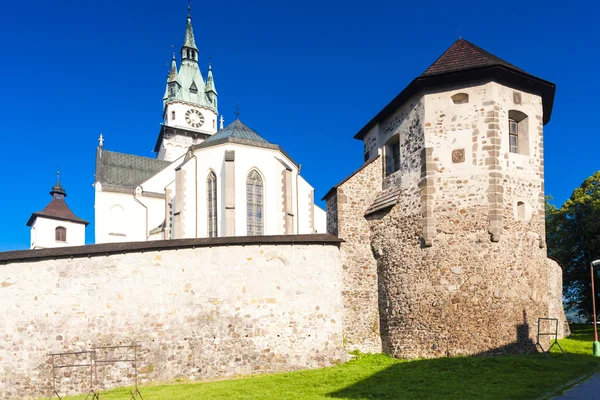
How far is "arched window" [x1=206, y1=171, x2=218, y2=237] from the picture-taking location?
2698 centimetres

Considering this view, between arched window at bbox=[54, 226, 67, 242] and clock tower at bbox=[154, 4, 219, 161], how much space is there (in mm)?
13289

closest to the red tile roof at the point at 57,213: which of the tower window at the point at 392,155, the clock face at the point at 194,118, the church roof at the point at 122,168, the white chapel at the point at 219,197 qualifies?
the church roof at the point at 122,168

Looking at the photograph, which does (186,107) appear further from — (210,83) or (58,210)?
(58,210)

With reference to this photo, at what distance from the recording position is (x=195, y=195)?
27438 millimetres

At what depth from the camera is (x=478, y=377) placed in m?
11.5

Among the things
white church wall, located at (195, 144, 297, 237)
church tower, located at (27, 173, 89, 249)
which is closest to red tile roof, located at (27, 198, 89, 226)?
church tower, located at (27, 173, 89, 249)

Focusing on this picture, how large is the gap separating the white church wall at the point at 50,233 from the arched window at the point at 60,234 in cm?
17

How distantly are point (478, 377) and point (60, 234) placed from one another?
136 feet

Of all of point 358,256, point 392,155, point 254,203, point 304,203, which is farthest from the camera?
point 304,203

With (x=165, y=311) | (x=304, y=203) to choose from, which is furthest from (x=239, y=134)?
(x=165, y=311)

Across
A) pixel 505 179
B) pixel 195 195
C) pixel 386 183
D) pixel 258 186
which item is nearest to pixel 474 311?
pixel 505 179

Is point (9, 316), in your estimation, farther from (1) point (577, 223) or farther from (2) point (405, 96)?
(1) point (577, 223)

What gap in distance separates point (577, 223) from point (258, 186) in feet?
61.0

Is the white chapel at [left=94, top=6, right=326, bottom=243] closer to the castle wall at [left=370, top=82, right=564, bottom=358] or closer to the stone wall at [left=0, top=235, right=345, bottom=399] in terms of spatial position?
the stone wall at [left=0, top=235, right=345, bottom=399]
